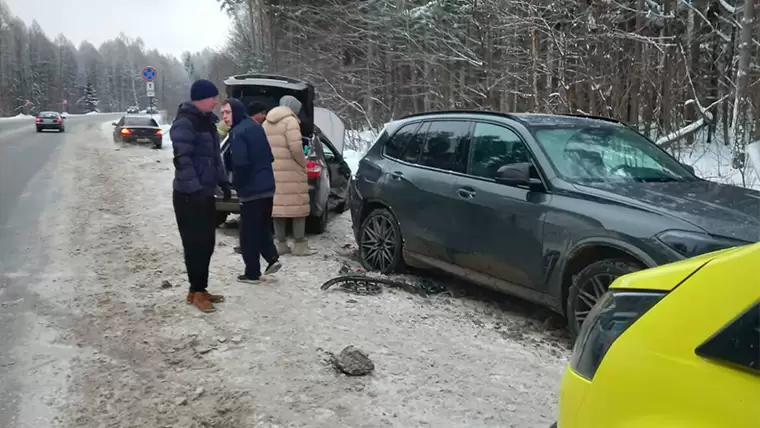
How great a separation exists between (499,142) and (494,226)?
32.0 inches

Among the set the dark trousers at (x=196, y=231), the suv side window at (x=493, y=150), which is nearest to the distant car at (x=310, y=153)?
the dark trousers at (x=196, y=231)

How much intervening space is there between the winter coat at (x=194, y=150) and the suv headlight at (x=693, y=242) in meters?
3.44

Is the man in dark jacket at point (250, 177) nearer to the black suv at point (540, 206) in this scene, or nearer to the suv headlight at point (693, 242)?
the black suv at point (540, 206)

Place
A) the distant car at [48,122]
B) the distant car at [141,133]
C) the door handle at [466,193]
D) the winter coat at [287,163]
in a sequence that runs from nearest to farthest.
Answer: the door handle at [466,193] < the winter coat at [287,163] < the distant car at [141,133] < the distant car at [48,122]

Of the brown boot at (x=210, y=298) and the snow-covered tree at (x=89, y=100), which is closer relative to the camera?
the brown boot at (x=210, y=298)

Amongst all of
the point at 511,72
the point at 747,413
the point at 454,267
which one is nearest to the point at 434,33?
the point at 511,72

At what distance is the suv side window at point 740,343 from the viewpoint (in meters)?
1.48

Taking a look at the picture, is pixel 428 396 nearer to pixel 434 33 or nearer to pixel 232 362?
pixel 232 362

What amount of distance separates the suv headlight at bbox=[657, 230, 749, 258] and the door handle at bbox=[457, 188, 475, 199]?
69.1 inches

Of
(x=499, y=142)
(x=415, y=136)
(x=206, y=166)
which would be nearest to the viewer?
(x=206, y=166)

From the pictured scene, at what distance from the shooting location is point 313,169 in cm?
809

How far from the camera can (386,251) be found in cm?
655

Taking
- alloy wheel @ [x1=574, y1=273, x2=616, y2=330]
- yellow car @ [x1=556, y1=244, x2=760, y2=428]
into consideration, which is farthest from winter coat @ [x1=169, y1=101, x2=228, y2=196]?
yellow car @ [x1=556, y1=244, x2=760, y2=428]

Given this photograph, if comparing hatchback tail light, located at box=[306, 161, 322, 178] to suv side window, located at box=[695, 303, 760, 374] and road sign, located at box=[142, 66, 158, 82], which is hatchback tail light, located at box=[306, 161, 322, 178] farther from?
road sign, located at box=[142, 66, 158, 82]
